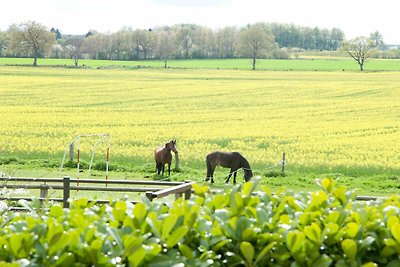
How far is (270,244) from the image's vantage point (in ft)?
16.8

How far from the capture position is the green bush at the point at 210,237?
498 cm

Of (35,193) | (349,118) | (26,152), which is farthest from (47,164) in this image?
(349,118)

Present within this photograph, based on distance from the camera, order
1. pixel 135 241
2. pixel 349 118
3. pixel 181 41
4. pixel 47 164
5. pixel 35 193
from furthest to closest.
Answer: pixel 181 41, pixel 349 118, pixel 47 164, pixel 35 193, pixel 135 241

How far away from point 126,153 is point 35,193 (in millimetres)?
10409

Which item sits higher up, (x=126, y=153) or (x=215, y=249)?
(x=215, y=249)

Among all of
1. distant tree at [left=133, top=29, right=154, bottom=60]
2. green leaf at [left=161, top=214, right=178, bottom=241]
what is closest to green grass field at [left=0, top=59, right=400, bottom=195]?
green leaf at [left=161, top=214, right=178, bottom=241]

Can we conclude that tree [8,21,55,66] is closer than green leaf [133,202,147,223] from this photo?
No

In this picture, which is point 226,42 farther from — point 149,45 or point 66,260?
point 66,260

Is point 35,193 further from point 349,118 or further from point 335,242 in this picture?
point 349,118

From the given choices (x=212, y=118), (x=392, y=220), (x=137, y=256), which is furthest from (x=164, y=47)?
(x=137, y=256)

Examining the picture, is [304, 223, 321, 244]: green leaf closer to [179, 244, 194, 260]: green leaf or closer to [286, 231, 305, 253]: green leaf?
[286, 231, 305, 253]: green leaf

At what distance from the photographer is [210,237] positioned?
5.32 m

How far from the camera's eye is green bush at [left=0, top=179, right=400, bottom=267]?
498cm

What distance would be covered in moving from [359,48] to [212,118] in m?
90.9
